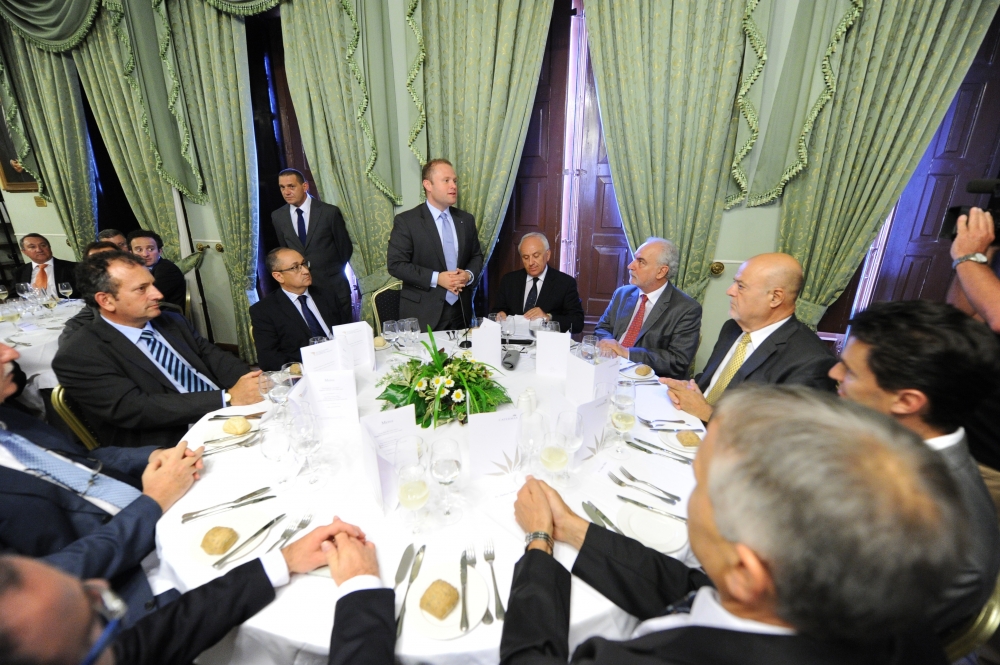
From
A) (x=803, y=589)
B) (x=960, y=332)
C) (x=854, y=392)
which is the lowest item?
(x=854, y=392)

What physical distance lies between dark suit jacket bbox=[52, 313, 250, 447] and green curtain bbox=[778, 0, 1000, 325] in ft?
13.0

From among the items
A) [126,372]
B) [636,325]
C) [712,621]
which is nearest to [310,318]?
[126,372]

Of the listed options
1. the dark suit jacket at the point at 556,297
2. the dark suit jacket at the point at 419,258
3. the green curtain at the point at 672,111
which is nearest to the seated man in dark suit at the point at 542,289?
the dark suit jacket at the point at 556,297

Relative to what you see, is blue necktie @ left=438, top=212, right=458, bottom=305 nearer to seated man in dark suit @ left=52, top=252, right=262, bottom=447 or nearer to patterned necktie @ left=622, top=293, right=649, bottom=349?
patterned necktie @ left=622, top=293, right=649, bottom=349

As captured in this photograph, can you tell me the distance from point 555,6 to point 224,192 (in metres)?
3.65

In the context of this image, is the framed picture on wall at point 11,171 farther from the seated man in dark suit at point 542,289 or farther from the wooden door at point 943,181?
the wooden door at point 943,181

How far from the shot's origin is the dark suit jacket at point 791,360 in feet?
6.07

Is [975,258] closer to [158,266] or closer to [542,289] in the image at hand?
[542,289]

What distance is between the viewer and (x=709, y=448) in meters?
0.72

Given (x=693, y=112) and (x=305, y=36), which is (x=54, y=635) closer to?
(x=693, y=112)

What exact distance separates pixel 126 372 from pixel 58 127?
4868 mm

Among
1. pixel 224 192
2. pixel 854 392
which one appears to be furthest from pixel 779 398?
pixel 224 192

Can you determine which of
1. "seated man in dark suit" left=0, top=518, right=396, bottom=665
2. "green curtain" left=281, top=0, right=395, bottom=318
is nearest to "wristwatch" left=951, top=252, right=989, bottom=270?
"seated man in dark suit" left=0, top=518, right=396, bottom=665

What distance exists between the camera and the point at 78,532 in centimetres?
126
